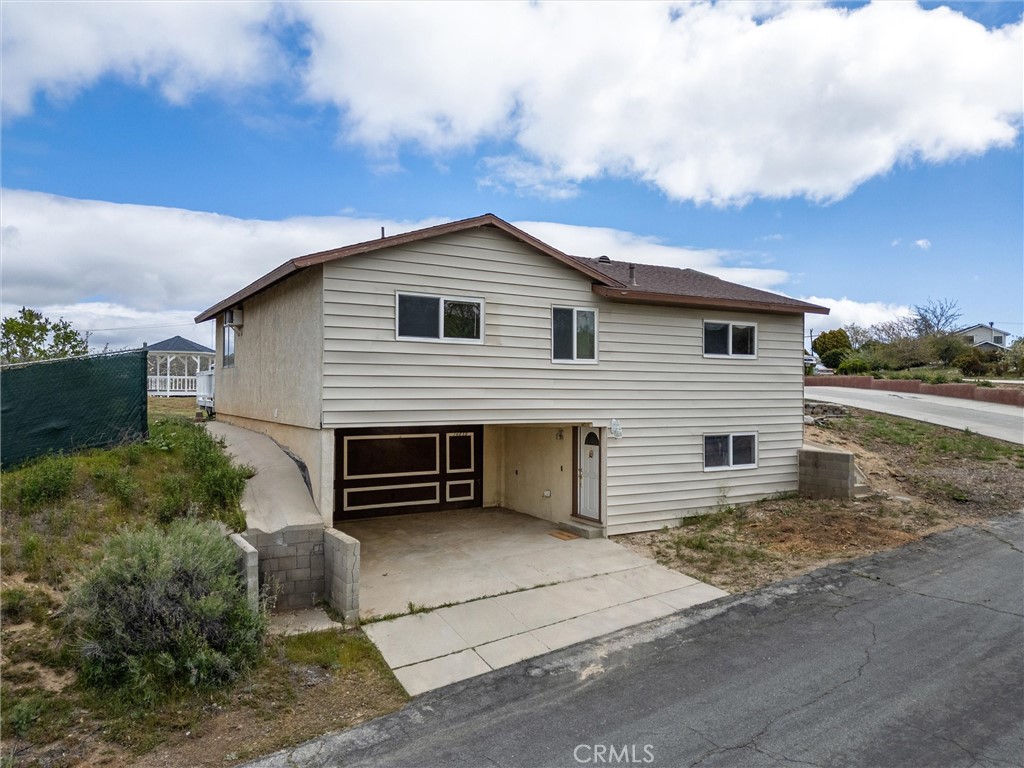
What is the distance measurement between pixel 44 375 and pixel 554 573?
8.90m

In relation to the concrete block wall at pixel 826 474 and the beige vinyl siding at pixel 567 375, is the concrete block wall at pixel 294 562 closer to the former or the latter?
the beige vinyl siding at pixel 567 375

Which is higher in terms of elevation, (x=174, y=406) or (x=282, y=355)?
(x=282, y=355)

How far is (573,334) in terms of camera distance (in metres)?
11.2

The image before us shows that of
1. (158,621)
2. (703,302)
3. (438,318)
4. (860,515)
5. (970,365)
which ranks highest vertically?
(703,302)

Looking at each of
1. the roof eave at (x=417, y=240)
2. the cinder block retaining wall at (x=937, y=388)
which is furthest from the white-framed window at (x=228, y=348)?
the cinder block retaining wall at (x=937, y=388)

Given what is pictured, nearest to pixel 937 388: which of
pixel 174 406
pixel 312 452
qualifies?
pixel 312 452

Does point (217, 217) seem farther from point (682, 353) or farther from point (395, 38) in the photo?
point (682, 353)

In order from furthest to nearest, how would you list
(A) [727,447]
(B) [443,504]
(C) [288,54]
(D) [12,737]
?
(B) [443,504] < (A) [727,447] < (C) [288,54] < (D) [12,737]

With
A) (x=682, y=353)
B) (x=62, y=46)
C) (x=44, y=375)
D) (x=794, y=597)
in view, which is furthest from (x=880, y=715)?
(x=62, y=46)

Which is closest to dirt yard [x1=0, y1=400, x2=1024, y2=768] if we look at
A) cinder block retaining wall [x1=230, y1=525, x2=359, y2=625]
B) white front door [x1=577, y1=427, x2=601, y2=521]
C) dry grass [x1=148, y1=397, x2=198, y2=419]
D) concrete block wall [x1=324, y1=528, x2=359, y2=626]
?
concrete block wall [x1=324, y1=528, x2=359, y2=626]

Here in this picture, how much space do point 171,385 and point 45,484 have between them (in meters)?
21.0

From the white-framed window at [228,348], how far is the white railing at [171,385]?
1177 centimetres

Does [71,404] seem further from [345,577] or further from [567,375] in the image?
[567,375]

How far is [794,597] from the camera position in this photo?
8.07 m
